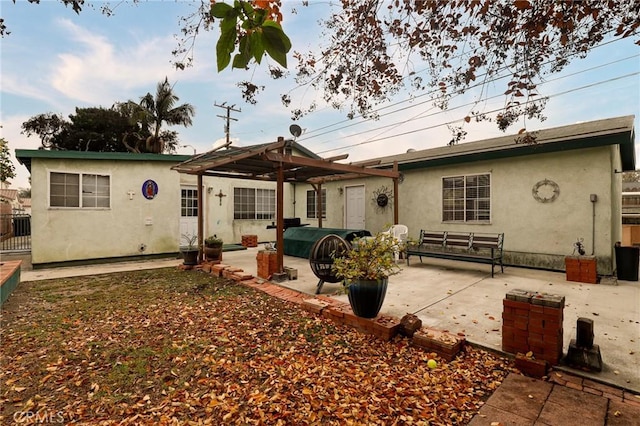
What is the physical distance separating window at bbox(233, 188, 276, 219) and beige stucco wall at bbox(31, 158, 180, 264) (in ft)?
9.18

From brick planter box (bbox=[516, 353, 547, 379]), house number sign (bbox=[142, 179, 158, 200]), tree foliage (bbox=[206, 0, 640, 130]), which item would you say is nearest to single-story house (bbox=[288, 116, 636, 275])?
tree foliage (bbox=[206, 0, 640, 130])

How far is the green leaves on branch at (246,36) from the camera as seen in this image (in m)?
0.99

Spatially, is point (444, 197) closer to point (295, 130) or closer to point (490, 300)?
point (490, 300)

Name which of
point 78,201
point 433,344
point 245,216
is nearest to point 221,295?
point 433,344

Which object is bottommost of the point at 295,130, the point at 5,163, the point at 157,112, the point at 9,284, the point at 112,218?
the point at 9,284

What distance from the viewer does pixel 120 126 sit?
2433cm

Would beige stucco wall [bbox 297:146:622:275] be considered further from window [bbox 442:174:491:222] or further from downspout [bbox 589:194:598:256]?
window [bbox 442:174:491:222]

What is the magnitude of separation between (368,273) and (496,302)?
7.89 ft

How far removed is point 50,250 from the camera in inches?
297

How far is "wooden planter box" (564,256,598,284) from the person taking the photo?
5676mm

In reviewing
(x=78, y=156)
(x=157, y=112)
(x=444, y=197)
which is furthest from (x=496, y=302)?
(x=157, y=112)

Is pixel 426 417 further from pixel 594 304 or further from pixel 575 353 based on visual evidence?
pixel 594 304

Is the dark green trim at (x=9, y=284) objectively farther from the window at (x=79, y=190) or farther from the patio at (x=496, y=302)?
the patio at (x=496, y=302)

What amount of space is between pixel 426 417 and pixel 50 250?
376 inches
